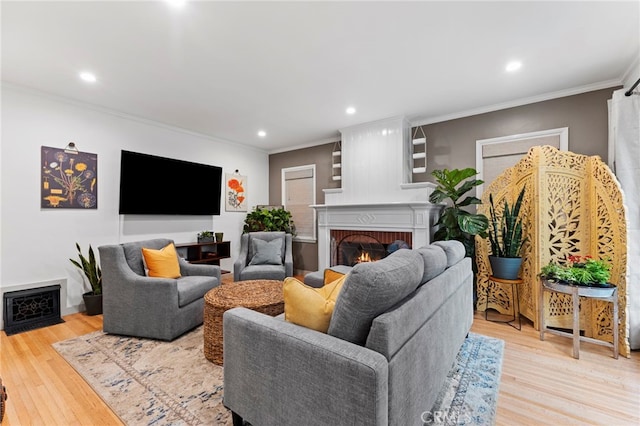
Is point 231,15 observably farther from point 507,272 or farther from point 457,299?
point 507,272

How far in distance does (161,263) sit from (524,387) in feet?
11.2

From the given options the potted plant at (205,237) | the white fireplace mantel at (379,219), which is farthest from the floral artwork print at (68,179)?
the white fireplace mantel at (379,219)

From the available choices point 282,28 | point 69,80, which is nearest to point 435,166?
point 282,28

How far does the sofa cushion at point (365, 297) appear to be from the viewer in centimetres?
120

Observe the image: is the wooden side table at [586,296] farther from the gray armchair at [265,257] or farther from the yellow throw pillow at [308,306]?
the gray armchair at [265,257]

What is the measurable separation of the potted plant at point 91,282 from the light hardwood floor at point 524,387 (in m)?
0.59

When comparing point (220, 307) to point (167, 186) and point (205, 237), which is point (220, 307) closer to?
point (205, 237)

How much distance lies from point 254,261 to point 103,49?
292 cm

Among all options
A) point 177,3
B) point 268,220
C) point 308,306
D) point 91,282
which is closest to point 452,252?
point 308,306

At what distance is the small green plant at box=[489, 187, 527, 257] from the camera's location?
3020 millimetres

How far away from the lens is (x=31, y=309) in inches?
116

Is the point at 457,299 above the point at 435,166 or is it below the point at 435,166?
below

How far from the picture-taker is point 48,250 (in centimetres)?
316

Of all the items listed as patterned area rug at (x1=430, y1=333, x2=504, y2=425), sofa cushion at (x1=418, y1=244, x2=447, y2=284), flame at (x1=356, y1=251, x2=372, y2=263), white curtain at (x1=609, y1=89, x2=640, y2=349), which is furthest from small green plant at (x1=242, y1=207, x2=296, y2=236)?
white curtain at (x1=609, y1=89, x2=640, y2=349)
